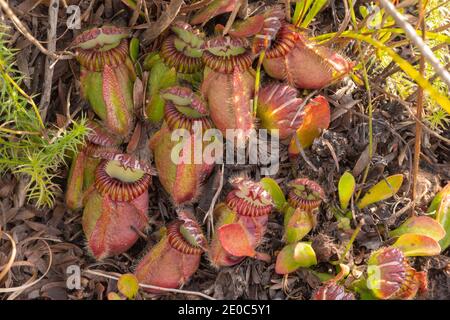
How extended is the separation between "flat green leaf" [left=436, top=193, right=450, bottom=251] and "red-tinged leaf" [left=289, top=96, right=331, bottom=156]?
52 cm

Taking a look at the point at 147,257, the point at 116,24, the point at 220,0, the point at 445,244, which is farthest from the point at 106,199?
the point at 445,244

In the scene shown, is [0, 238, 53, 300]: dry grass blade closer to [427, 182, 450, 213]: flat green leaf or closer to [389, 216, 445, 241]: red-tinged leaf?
[389, 216, 445, 241]: red-tinged leaf

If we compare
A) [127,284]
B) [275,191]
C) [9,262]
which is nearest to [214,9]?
[275,191]

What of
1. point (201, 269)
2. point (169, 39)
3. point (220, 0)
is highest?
point (220, 0)

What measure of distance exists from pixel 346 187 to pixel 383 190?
0.15 metres

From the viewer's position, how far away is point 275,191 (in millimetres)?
2055

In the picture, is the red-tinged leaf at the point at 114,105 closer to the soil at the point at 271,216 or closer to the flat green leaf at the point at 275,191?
the soil at the point at 271,216

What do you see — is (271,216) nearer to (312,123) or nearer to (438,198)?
(312,123)

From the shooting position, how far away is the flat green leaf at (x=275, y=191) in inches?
80.5

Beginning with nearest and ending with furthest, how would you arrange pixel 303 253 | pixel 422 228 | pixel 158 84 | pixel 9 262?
1. pixel 9 262
2. pixel 303 253
3. pixel 422 228
4. pixel 158 84

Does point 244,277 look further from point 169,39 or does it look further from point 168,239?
point 169,39

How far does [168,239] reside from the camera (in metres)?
1.93
